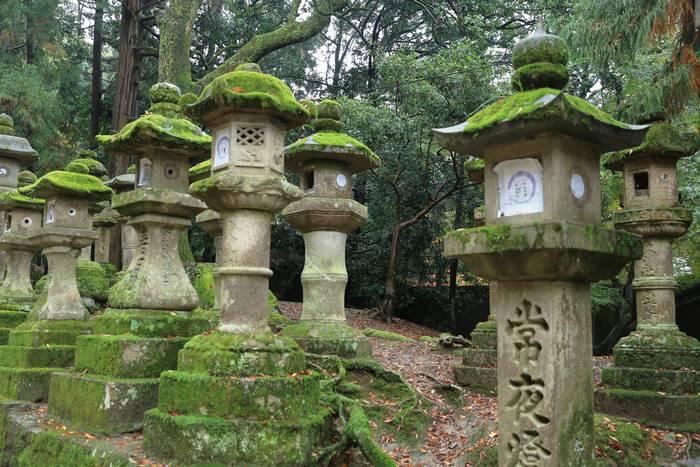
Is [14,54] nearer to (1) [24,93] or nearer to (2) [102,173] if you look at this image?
(1) [24,93]

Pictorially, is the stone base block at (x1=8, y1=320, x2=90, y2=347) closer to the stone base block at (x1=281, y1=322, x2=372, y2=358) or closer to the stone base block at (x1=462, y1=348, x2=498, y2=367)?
the stone base block at (x1=281, y1=322, x2=372, y2=358)

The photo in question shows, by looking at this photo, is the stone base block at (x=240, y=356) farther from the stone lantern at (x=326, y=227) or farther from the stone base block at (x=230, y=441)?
the stone lantern at (x=326, y=227)

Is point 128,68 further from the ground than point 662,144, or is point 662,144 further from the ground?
point 128,68

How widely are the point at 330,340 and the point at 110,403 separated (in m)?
2.54

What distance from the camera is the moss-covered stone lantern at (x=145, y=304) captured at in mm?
5195

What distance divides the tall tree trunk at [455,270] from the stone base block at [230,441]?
42.5 feet

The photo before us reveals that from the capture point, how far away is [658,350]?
646 cm

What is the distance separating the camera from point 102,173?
11.2 meters

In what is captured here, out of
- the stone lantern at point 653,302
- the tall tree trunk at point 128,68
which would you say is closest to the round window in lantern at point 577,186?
the stone lantern at point 653,302

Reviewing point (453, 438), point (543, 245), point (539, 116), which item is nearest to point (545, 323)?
point (543, 245)

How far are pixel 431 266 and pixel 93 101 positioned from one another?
11767 mm

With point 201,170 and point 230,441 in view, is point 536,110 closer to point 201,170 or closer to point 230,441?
point 230,441

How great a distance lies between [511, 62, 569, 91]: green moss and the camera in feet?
12.7

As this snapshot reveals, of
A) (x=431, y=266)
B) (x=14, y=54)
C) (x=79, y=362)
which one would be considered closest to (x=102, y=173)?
(x=79, y=362)
